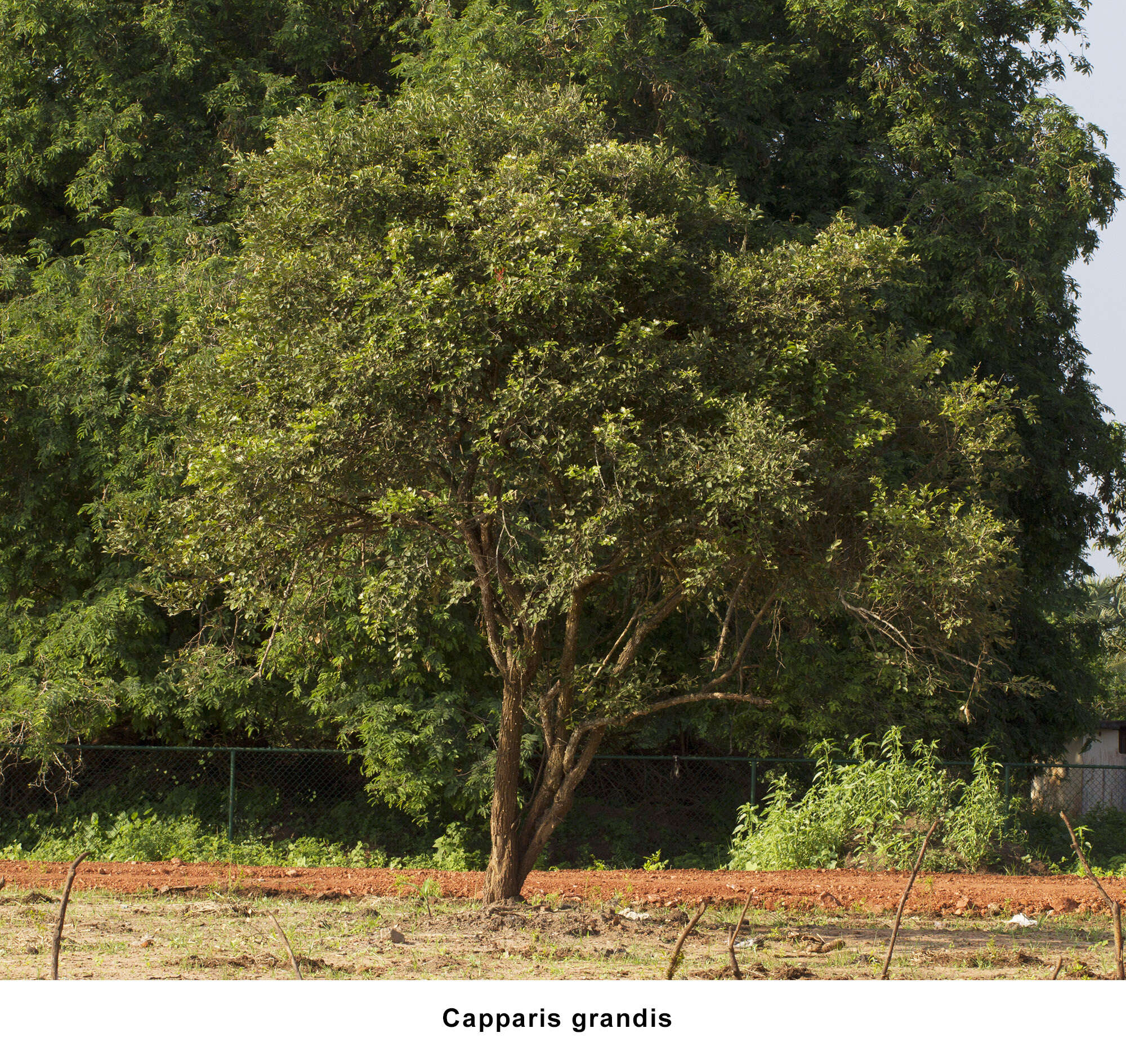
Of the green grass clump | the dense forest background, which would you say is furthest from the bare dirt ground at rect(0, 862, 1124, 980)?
the dense forest background

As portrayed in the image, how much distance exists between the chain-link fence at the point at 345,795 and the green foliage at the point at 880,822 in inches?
66.3

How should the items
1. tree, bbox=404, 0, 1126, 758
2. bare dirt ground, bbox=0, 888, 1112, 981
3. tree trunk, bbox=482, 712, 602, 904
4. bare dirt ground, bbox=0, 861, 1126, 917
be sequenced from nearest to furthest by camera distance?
bare dirt ground, bbox=0, 888, 1112, 981 → tree trunk, bbox=482, 712, 602, 904 → bare dirt ground, bbox=0, 861, 1126, 917 → tree, bbox=404, 0, 1126, 758

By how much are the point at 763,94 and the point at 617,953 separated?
13.8 metres

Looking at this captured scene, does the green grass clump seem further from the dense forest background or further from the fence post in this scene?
the dense forest background

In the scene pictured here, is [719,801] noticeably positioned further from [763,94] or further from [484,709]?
[763,94]

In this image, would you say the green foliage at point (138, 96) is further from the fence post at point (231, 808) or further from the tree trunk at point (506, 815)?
the tree trunk at point (506, 815)

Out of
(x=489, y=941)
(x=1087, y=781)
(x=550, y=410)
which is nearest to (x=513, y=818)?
(x=489, y=941)

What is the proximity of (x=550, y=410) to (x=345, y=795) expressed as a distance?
11943 mm

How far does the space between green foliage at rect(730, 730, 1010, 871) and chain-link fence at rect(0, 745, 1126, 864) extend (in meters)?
1.68

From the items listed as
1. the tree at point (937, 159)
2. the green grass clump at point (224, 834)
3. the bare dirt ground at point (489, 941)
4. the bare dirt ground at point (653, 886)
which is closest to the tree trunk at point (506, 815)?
the bare dirt ground at point (489, 941)

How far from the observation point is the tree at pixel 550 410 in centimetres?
778

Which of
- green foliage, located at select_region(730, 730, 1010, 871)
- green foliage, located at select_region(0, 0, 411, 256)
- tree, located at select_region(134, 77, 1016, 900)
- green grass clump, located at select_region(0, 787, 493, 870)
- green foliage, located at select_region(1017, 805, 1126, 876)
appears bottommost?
green grass clump, located at select_region(0, 787, 493, 870)

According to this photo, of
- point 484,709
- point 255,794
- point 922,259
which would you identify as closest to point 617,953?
point 484,709

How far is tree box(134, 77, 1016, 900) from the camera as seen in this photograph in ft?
25.5
